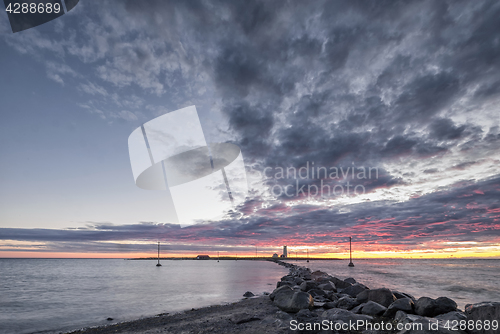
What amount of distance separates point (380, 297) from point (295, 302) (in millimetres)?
4368

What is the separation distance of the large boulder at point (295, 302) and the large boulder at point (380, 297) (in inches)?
119

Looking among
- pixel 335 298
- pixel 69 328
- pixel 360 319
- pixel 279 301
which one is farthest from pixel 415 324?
pixel 69 328

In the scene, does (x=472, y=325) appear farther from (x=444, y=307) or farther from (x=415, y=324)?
(x=444, y=307)

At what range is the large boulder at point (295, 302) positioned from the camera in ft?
43.2

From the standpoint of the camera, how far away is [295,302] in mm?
13430

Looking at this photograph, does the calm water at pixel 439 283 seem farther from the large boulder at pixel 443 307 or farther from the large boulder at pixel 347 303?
the large boulder at pixel 443 307

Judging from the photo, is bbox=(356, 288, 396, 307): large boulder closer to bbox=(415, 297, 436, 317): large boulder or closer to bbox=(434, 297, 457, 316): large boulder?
bbox=(415, 297, 436, 317): large boulder

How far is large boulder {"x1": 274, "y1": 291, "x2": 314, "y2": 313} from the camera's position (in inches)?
519

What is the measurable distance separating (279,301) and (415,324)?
341 inches

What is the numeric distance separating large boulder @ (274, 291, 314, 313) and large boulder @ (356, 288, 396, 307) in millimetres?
3024

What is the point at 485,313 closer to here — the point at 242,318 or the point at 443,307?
the point at 443,307

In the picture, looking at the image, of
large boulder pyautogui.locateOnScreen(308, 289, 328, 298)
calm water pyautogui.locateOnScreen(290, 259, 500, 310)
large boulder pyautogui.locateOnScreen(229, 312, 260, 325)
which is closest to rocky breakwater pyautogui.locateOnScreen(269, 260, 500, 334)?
large boulder pyautogui.locateOnScreen(308, 289, 328, 298)

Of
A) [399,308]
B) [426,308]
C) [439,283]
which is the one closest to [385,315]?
[399,308]

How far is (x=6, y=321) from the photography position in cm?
1584
